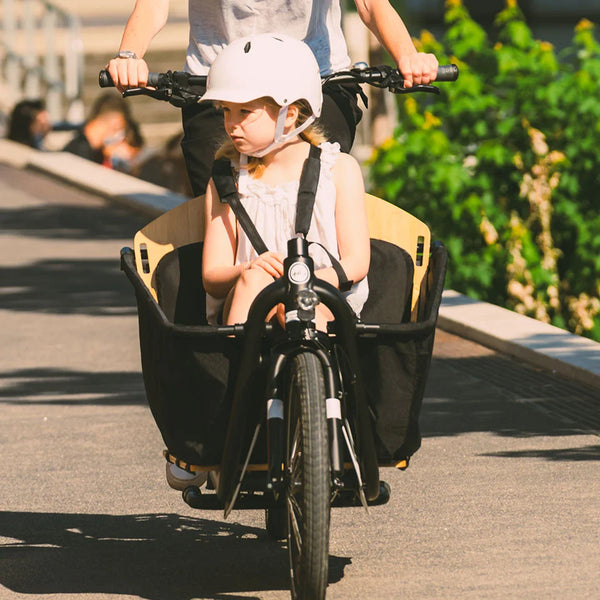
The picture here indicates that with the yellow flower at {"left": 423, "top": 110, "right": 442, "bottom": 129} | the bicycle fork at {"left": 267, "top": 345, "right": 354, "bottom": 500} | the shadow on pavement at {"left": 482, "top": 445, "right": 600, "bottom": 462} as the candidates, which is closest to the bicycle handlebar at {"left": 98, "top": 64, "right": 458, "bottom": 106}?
the bicycle fork at {"left": 267, "top": 345, "right": 354, "bottom": 500}

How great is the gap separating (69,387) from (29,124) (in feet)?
48.3

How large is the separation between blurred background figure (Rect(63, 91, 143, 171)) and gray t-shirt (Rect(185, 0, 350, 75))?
46.9 feet

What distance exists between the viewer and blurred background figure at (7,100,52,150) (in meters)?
22.6

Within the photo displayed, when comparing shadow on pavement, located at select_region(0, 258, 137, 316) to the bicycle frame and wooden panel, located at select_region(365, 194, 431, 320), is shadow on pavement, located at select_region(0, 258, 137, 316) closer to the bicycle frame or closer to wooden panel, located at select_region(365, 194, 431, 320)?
wooden panel, located at select_region(365, 194, 431, 320)

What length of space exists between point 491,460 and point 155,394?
2188 mm

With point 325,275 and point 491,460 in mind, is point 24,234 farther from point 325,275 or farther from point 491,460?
point 325,275

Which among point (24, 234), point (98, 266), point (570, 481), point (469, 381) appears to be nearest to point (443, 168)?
point (98, 266)

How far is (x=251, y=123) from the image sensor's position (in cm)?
486

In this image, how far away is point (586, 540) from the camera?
5.39 metres

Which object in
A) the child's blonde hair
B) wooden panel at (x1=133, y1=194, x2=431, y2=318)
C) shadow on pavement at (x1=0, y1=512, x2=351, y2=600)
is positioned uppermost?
the child's blonde hair

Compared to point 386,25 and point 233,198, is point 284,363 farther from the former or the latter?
point 386,25

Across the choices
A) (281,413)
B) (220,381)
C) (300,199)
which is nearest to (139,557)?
(220,381)

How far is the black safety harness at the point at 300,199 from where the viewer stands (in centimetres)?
485

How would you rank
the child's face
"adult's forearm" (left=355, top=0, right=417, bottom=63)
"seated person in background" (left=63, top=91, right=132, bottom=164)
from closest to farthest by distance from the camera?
1. the child's face
2. "adult's forearm" (left=355, top=0, right=417, bottom=63)
3. "seated person in background" (left=63, top=91, right=132, bottom=164)
